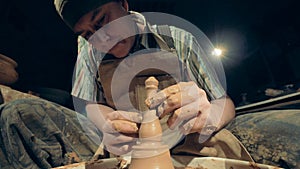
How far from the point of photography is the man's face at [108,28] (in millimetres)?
1438

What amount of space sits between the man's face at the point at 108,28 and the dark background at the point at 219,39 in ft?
7.33

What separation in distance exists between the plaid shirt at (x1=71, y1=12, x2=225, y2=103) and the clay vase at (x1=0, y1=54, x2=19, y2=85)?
1.40 meters

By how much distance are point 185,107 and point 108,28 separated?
0.82m

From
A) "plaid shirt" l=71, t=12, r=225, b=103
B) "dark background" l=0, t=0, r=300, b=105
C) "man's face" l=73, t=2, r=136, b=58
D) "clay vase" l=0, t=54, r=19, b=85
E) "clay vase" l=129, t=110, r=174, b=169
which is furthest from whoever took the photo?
"dark background" l=0, t=0, r=300, b=105

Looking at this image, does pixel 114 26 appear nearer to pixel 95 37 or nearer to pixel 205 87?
pixel 95 37

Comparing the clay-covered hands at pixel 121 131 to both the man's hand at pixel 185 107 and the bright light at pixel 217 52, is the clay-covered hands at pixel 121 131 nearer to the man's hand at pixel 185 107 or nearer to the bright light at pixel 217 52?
the man's hand at pixel 185 107

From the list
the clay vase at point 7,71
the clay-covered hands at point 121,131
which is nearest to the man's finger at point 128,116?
the clay-covered hands at point 121,131

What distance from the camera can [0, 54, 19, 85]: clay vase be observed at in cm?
292

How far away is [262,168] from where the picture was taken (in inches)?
33.3

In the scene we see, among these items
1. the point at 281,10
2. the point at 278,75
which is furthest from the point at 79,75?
the point at 281,10

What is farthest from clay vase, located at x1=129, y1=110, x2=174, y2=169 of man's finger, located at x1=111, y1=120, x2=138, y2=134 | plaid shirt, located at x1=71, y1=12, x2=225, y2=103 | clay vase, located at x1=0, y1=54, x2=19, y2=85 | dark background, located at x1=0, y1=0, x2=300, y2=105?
dark background, located at x1=0, y1=0, x2=300, y2=105

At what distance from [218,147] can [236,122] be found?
47 cm

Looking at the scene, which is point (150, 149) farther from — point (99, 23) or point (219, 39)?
point (219, 39)

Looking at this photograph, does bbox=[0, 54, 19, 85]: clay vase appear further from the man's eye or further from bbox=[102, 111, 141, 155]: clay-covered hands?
bbox=[102, 111, 141, 155]: clay-covered hands
